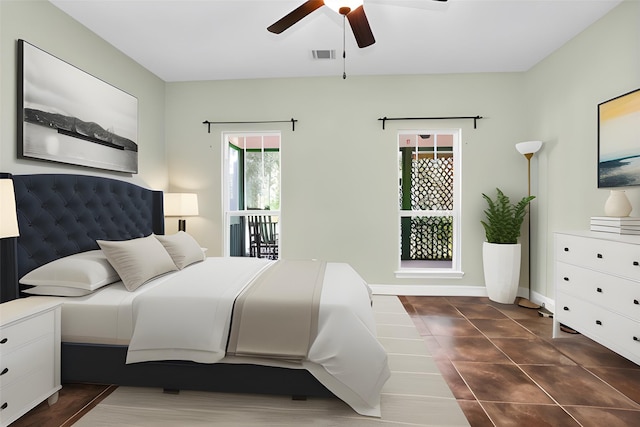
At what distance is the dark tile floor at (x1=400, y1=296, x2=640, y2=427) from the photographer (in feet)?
5.67

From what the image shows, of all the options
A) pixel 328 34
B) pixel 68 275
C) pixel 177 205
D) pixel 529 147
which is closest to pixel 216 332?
pixel 68 275

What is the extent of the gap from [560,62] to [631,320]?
2.64 metres

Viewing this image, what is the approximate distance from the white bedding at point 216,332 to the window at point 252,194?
219 centimetres

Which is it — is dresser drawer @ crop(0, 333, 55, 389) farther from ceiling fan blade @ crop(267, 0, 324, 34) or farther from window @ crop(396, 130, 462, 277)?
window @ crop(396, 130, 462, 277)

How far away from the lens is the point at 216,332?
1.76 m

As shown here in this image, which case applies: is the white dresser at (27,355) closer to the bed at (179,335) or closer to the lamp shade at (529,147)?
the bed at (179,335)

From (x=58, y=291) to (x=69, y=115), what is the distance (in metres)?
1.46

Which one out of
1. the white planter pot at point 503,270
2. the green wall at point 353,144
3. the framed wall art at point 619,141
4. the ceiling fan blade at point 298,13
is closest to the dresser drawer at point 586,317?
the white planter pot at point 503,270

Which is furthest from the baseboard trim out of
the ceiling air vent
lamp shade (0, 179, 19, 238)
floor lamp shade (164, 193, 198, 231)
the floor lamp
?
lamp shade (0, 179, 19, 238)

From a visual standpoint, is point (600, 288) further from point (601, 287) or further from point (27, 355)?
point (27, 355)

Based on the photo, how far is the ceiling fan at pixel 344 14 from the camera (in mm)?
1933

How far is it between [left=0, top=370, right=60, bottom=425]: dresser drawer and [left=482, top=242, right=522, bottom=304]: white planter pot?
3.97 metres

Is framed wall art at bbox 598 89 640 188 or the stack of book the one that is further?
framed wall art at bbox 598 89 640 188

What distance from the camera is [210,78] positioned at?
13.1 ft
